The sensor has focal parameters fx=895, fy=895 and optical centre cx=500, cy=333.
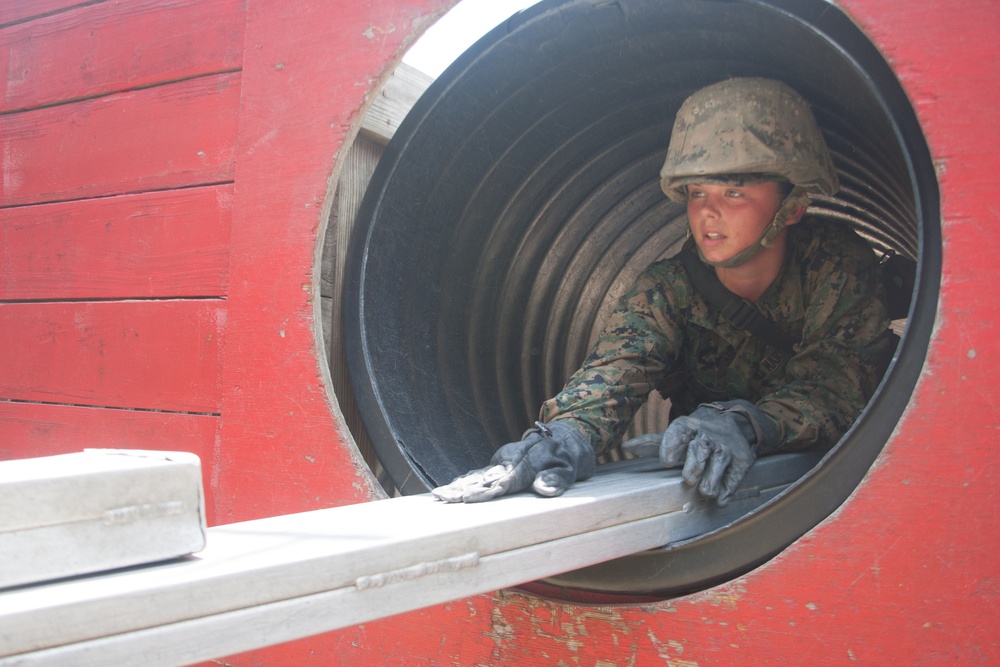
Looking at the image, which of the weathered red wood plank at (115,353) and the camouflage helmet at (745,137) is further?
the weathered red wood plank at (115,353)

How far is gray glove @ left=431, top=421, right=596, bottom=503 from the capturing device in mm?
1640

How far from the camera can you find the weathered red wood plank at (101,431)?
2453 mm

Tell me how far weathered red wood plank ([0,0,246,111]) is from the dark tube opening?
2.12 ft

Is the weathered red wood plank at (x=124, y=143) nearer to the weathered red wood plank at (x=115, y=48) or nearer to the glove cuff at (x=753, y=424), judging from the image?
the weathered red wood plank at (x=115, y=48)

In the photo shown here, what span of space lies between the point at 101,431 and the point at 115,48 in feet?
3.89

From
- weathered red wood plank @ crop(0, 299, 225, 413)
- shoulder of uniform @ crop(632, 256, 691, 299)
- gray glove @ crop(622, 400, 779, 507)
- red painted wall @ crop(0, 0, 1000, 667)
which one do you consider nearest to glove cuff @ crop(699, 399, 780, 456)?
gray glove @ crop(622, 400, 779, 507)

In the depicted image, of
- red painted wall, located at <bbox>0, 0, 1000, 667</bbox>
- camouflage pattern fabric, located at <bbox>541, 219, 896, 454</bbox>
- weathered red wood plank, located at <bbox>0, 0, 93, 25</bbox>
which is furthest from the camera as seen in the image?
weathered red wood plank, located at <bbox>0, 0, 93, 25</bbox>

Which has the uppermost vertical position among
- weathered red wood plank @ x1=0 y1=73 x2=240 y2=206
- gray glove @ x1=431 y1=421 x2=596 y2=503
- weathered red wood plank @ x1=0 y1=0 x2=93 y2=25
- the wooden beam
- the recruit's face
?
weathered red wood plank @ x1=0 y1=0 x2=93 y2=25

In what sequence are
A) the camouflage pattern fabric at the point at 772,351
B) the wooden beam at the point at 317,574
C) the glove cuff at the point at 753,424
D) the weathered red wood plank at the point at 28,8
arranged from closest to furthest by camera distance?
1. the wooden beam at the point at 317,574
2. the glove cuff at the point at 753,424
3. the camouflage pattern fabric at the point at 772,351
4. the weathered red wood plank at the point at 28,8

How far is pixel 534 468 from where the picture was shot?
1766mm

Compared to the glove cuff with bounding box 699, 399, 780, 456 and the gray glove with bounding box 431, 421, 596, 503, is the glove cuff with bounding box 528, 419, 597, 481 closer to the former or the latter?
the gray glove with bounding box 431, 421, 596, 503

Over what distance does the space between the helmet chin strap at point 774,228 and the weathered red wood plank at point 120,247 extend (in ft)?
4.61

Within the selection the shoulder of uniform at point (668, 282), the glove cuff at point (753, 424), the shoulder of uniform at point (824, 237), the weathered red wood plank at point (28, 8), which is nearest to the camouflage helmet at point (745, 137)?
the shoulder of uniform at point (824, 237)

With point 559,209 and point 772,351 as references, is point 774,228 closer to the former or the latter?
point 772,351
